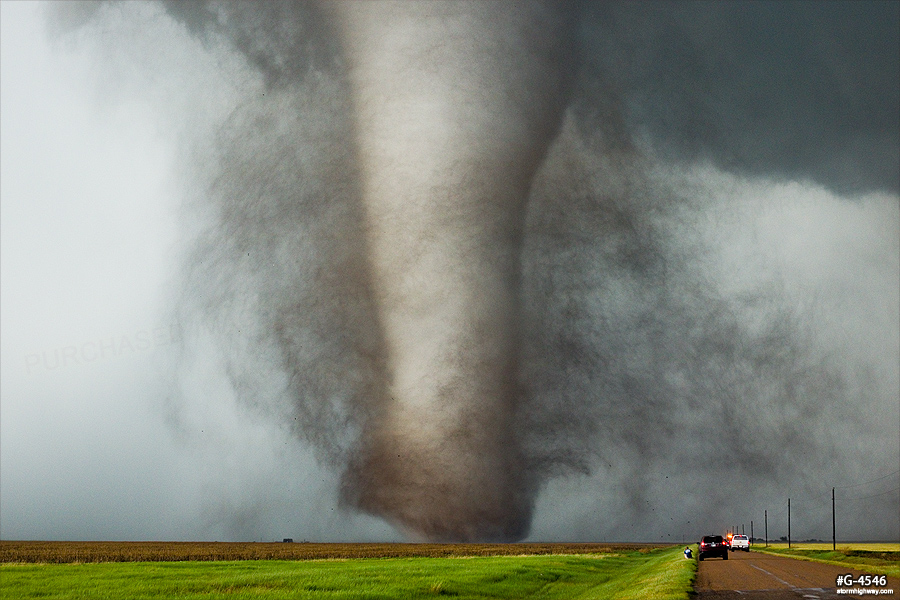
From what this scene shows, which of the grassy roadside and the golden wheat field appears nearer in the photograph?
the grassy roadside

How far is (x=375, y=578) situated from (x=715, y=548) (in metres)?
38.9

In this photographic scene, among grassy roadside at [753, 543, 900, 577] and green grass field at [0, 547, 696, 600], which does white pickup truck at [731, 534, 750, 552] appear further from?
green grass field at [0, 547, 696, 600]

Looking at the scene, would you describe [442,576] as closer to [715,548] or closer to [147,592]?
[147,592]

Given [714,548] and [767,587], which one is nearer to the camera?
[767,587]

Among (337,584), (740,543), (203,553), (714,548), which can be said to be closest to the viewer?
(337,584)

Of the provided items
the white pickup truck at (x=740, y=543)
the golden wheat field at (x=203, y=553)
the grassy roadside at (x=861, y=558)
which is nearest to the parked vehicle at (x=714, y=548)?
the grassy roadside at (x=861, y=558)

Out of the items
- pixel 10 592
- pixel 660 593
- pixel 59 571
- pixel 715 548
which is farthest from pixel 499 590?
pixel 715 548

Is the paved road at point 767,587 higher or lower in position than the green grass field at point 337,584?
higher

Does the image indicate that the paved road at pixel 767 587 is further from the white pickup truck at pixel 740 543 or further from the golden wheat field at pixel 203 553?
the white pickup truck at pixel 740 543

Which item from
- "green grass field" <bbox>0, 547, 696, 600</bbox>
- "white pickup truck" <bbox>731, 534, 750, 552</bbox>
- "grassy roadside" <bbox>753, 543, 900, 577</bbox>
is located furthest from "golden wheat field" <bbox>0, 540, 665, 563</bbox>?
"grassy roadside" <bbox>753, 543, 900, 577</bbox>

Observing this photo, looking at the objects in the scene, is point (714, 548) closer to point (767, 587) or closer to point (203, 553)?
point (767, 587)

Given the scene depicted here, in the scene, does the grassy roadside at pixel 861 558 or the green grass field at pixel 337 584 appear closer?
the green grass field at pixel 337 584

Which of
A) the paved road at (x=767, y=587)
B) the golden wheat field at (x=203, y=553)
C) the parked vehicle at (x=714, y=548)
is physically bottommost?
the golden wheat field at (x=203, y=553)

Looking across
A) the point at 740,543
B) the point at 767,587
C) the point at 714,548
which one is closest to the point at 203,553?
the point at 714,548
